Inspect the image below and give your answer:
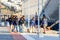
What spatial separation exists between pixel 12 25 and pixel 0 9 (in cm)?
2692

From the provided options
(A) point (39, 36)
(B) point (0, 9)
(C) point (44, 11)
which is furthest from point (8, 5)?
(A) point (39, 36)

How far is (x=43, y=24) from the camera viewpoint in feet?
83.0

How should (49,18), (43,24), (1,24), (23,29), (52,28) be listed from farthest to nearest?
(1,24) → (49,18) → (52,28) → (23,29) → (43,24)

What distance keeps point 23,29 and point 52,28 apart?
5.22 m

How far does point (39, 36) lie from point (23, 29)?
20.3ft

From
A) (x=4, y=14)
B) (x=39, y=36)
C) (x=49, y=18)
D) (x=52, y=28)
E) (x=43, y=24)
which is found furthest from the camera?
(x=4, y=14)

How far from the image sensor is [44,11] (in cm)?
3916

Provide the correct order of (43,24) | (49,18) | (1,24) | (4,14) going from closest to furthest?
(43,24) → (49,18) → (1,24) → (4,14)

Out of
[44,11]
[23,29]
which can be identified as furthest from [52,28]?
[44,11]

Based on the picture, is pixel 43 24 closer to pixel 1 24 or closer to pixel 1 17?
pixel 1 24

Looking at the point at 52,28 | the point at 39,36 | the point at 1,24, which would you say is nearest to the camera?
the point at 39,36

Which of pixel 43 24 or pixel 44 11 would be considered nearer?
pixel 43 24

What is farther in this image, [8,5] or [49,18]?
[8,5]

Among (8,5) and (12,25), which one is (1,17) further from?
(12,25)
